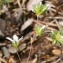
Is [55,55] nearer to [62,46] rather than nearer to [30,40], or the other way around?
[62,46]

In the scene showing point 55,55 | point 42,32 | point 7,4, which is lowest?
point 55,55

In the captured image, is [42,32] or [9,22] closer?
[42,32]

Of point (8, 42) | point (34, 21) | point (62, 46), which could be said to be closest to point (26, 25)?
point (34, 21)

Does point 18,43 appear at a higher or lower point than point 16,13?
lower

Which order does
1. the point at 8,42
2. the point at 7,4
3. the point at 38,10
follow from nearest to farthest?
the point at 38,10
the point at 8,42
the point at 7,4

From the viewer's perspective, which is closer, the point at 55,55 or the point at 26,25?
the point at 55,55

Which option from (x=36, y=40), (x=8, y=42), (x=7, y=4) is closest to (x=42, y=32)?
(x=36, y=40)

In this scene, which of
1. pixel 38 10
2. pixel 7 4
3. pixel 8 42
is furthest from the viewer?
pixel 7 4

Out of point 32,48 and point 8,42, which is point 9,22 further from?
point 32,48

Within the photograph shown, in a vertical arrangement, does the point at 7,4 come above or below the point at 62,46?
above
